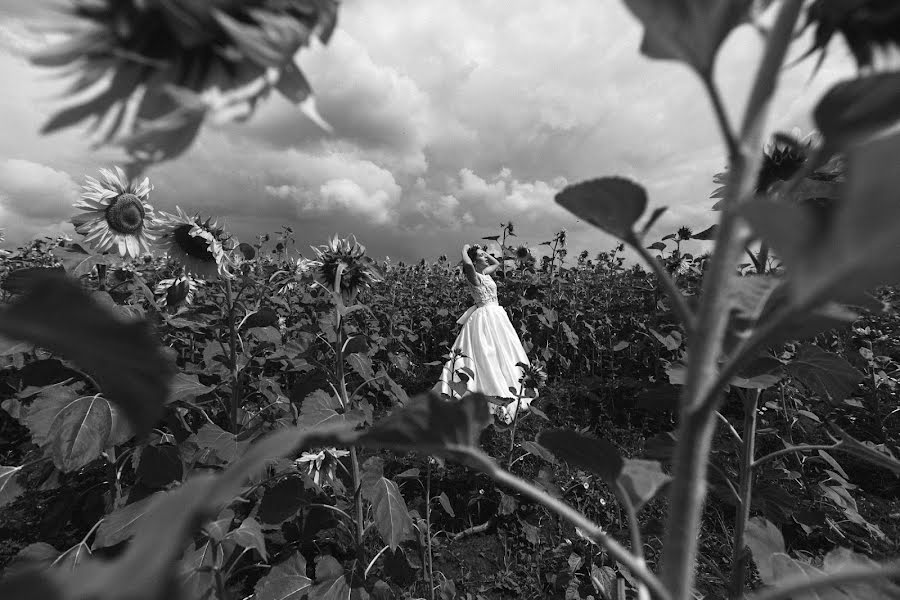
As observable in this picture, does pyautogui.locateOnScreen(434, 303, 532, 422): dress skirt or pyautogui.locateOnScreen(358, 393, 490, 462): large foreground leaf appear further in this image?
pyautogui.locateOnScreen(434, 303, 532, 422): dress skirt

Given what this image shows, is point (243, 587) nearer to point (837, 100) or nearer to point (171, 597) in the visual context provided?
point (171, 597)

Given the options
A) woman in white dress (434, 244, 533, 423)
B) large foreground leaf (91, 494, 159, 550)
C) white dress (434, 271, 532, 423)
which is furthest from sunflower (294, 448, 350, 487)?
white dress (434, 271, 532, 423)

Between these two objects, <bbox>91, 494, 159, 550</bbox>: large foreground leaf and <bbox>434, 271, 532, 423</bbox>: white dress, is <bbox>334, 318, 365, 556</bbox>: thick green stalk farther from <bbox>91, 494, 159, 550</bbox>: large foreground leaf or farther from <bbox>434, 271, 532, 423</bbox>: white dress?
<bbox>434, 271, 532, 423</bbox>: white dress

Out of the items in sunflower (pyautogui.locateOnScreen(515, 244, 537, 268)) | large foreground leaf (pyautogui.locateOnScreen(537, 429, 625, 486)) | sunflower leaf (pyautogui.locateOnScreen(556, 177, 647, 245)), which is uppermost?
sunflower (pyautogui.locateOnScreen(515, 244, 537, 268))

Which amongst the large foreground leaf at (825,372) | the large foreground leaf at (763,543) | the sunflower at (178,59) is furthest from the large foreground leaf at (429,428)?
the large foreground leaf at (825,372)

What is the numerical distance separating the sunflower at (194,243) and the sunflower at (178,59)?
217 centimetres

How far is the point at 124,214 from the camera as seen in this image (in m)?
2.44

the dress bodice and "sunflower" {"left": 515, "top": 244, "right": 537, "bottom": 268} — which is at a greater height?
"sunflower" {"left": 515, "top": 244, "right": 537, "bottom": 268}

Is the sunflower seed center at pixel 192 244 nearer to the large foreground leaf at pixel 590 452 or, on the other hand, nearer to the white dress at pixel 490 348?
the large foreground leaf at pixel 590 452

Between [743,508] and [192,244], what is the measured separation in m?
2.60

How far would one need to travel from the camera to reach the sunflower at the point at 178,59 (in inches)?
12.8

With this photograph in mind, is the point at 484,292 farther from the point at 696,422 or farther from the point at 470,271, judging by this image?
the point at 696,422

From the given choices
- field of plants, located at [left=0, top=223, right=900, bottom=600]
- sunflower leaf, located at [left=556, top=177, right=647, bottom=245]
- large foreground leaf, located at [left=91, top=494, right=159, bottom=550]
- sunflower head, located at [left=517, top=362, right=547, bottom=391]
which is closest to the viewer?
sunflower leaf, located at [left=556, top=177, right=647, bottom=245]

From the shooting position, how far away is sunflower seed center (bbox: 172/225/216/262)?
97.1 inches
